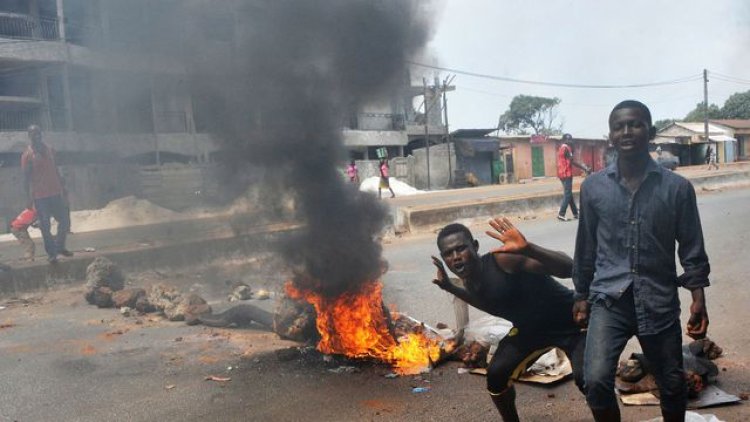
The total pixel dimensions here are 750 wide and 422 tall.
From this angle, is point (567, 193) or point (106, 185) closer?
point (567, 193)

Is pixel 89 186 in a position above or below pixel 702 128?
below

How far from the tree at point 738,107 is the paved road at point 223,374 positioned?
57.8 metres

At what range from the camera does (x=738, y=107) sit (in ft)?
182

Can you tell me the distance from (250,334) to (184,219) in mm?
7811

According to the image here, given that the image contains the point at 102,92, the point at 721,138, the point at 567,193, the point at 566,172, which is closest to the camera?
the point at 102,92

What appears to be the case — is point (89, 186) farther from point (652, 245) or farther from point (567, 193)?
point (652, 245)

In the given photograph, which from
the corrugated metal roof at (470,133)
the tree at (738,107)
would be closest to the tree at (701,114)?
the tree at (738,107)

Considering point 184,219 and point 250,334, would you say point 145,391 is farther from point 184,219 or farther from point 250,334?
point 184,219

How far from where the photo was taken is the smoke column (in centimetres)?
561

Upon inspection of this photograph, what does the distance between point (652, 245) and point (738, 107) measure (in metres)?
63.1

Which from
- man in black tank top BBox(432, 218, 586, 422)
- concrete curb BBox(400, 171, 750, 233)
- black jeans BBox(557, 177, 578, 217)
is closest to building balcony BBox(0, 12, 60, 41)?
concrete curb BBox(400, 171, 750, 233)

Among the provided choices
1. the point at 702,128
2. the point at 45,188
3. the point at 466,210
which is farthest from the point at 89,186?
the point at 702,128

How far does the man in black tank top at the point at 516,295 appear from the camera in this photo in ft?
9.82

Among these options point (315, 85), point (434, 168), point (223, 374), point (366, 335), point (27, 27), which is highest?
point (27, 27)
